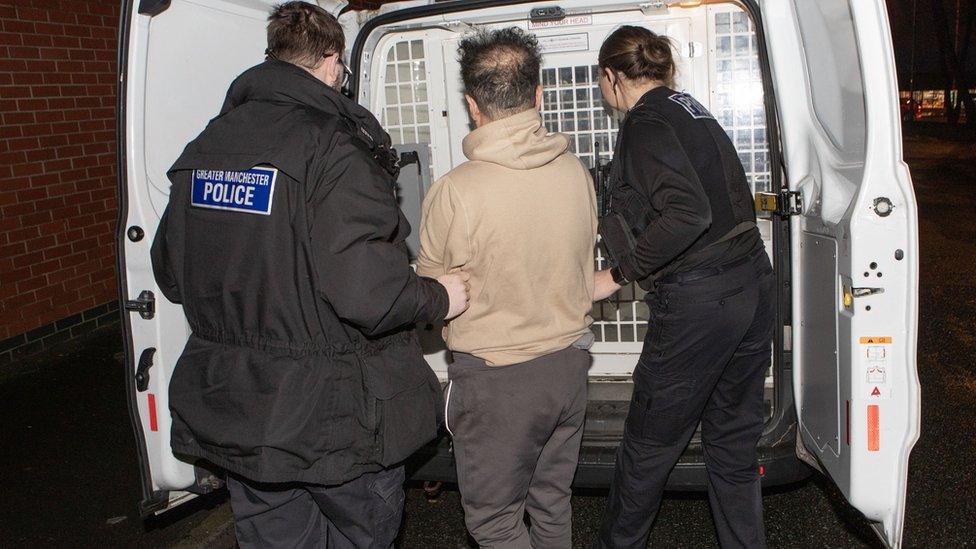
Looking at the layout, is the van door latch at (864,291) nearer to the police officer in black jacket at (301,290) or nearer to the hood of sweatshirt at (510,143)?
the hood of sweatshirt at (510,143)

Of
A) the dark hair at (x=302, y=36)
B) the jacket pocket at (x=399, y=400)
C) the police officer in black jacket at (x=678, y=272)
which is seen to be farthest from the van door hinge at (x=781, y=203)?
the dark hair at (x=302, y=36)

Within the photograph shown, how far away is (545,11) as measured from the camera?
3.16 meters

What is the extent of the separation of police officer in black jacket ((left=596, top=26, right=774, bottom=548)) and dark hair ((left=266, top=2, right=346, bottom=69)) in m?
0.98

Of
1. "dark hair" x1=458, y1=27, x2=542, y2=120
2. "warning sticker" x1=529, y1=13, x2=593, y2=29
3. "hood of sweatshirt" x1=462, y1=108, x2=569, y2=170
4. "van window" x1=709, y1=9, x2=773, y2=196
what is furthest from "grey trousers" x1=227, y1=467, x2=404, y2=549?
→ "van window" x1=709, y1=9, x2=773, y2=196

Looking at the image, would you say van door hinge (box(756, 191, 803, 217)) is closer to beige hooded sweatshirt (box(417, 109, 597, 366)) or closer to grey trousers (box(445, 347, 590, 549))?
beige hooded sweatshirt (box(417, 109, 597, 366))

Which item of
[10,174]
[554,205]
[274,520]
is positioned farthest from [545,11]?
[10,174]

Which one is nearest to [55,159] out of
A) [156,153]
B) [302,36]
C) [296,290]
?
[156,153]

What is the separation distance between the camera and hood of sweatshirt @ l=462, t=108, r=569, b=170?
237 cm

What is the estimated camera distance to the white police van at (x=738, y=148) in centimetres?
246

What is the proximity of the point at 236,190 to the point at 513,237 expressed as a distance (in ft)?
2.58

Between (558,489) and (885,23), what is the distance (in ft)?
5.73

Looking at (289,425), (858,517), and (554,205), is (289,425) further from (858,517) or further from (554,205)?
(858,517)

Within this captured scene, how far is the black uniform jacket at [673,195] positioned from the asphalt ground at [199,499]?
1.33 meters

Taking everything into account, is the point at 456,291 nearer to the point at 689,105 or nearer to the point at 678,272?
the point at 678,272
